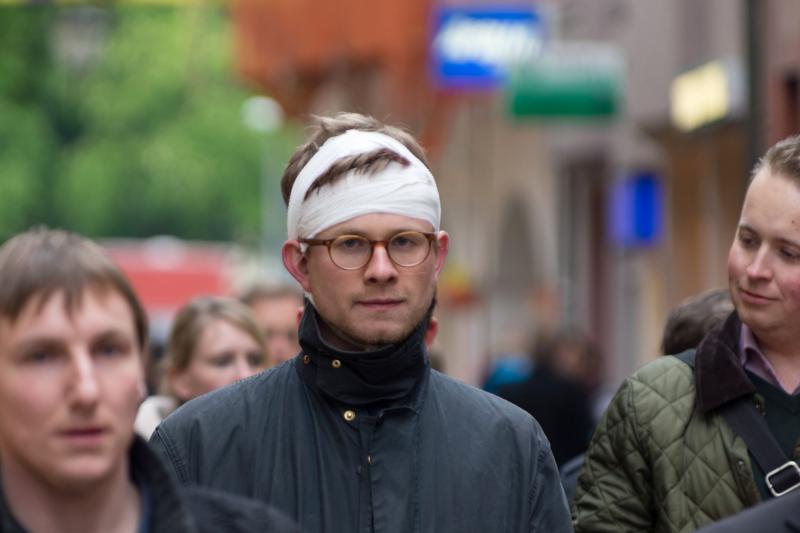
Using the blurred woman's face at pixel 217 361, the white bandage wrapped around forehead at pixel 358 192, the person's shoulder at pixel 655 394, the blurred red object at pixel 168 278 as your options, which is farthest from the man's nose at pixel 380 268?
the blurred red object at pixel 168 278

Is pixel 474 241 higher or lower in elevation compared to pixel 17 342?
lower

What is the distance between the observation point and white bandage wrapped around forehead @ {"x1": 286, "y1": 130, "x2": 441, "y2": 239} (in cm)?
488

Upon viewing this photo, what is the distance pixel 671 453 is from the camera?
214 inches

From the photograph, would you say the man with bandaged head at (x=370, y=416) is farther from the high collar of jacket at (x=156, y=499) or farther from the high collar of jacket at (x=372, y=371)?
the high collar of jacket at (x=156, y=499)

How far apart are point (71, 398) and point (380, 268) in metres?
1.41

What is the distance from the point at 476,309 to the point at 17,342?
35864mm

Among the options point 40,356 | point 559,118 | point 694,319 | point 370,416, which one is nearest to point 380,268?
point 370,416

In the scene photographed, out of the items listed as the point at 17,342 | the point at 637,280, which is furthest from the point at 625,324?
the point at 17,342

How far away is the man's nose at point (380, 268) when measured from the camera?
15.7 ft

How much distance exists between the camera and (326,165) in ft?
16.3

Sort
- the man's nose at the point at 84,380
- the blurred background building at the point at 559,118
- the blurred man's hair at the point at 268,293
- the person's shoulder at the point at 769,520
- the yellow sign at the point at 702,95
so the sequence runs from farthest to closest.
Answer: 1. the blurred background building at the point at 559,118
2. the yellow sign at the point at 702,95
3. the blurred man's hair at the point at 268,293
4. the person's shoulder at the point at 769,520
5. the man's nose at the point at 84,380

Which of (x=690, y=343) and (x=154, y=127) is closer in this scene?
(x=690, y=343)

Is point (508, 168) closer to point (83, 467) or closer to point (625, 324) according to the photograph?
point (625, 324)

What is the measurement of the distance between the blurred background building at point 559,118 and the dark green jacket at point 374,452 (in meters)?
7.09
